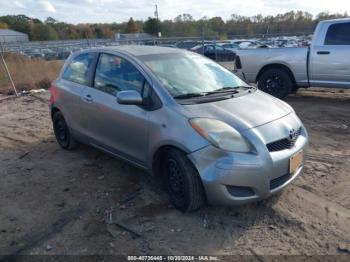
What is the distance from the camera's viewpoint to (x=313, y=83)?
27.4 feet

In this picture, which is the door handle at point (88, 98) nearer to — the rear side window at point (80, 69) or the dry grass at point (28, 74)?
the rear side window at point (80, 69)

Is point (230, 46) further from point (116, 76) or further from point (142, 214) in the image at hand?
point (142, 214)

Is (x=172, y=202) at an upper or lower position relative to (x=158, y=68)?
lower

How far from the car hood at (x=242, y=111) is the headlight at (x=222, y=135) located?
79 millimetres

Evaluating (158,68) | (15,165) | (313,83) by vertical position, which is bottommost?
(15,165)

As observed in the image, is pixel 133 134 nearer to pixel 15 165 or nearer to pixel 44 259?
pixel 44 259

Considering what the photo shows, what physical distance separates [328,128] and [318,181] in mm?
2460

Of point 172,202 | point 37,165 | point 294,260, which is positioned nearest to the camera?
point 294,260

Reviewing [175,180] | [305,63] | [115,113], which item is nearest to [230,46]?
[305,63]

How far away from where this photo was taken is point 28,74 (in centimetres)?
1435

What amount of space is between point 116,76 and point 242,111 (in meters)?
1.68

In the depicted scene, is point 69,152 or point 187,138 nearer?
point 187,138

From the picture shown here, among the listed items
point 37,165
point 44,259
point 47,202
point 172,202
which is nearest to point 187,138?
point 172,202

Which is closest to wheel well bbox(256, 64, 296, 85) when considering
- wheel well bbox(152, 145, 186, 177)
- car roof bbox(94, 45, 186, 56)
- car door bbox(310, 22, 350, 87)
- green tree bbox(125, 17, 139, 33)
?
car door bbox(310, 22, 350, 87)
